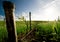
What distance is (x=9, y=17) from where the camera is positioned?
7.36ft

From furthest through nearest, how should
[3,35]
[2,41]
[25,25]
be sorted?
[25,25] → [3,35] → [2,41]

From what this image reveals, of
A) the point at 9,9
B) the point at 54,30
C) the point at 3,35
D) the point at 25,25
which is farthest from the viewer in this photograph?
the point at 25,25

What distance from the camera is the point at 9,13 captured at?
7.32 feet

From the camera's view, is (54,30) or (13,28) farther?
(54,30)

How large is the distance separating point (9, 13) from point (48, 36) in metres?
2.01

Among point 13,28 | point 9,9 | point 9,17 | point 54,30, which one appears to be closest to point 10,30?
point 13,28

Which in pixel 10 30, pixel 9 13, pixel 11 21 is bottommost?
pixel 10 30

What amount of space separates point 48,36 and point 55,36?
22 cm

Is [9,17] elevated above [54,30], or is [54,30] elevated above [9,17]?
[9,17]

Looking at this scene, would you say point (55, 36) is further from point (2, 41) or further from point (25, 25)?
point (25, 25)

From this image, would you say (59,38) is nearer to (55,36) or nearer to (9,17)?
(55,36)

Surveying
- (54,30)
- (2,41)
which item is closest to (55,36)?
(54,30)

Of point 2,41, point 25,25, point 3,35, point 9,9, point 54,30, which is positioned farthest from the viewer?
point 25,25

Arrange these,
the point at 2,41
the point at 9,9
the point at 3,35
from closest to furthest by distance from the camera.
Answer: the point at 9,9 → the point at 2,41 → the point at 3,35
